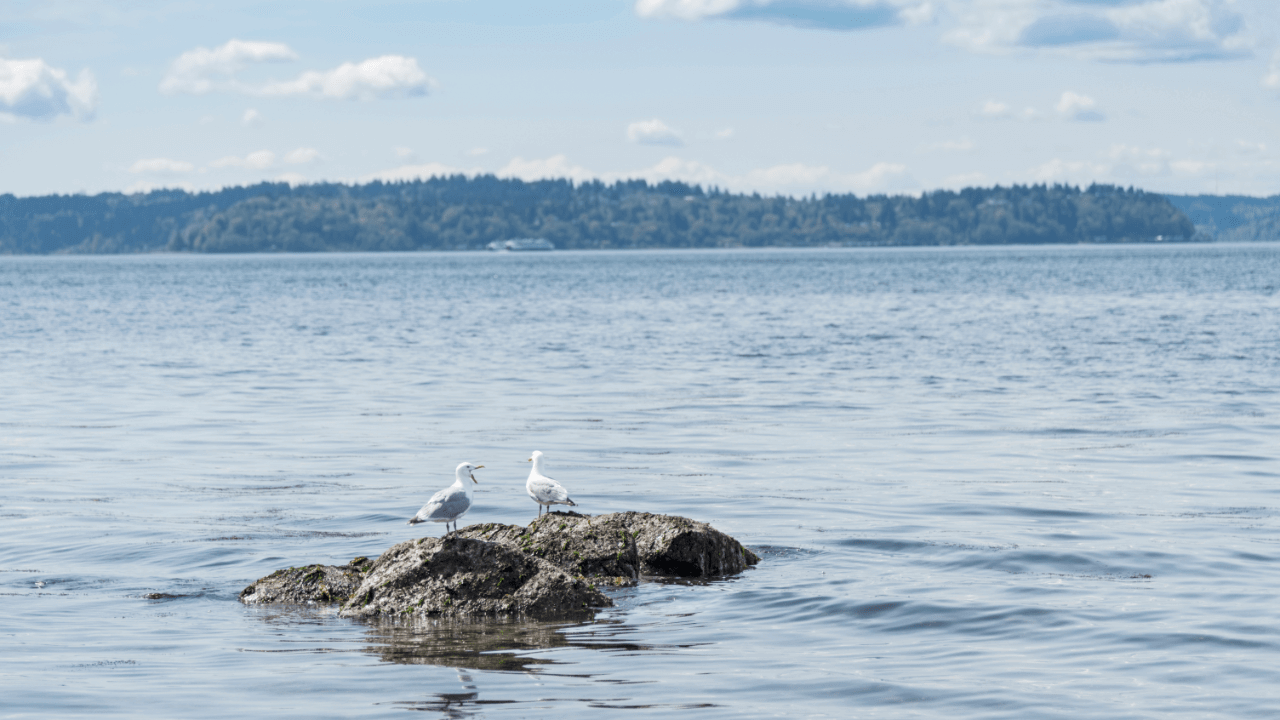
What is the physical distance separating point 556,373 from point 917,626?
2717cm

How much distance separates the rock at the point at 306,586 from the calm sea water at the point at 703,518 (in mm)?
305

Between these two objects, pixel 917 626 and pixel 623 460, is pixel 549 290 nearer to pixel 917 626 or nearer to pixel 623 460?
pixel 623 460

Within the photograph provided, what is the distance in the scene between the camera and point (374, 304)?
302 feet

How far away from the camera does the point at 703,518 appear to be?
690 inches

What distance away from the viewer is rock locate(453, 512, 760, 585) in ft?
45.0

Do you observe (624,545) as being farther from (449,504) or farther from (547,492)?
(449,504)

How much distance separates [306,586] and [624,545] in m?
3.35

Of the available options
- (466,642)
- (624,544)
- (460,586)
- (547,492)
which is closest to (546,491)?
(547,492)

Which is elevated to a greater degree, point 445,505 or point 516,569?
point 445,505

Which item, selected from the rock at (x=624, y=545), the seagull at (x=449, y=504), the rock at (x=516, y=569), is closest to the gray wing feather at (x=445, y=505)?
the seagull at (x=449, y=504)

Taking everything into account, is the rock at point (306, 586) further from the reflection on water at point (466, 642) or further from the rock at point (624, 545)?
the rock at point (624, 545)

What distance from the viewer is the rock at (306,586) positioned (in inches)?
504

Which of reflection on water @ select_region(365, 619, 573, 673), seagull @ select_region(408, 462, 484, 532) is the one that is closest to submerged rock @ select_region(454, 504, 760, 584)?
seagull @ select_region(408, 462, 484, 532)

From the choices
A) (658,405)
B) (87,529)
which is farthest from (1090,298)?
(87,529)
